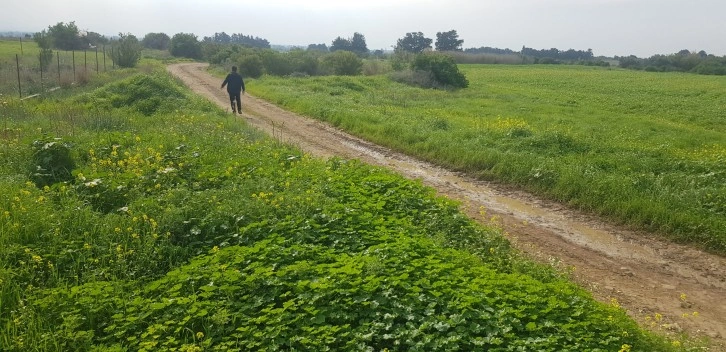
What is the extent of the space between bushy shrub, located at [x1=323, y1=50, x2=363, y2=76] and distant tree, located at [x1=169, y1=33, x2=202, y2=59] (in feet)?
103

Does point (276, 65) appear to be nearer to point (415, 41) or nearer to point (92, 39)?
point (92, 39)

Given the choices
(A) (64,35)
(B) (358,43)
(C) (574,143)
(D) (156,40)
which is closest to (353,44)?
(B) (358,43)

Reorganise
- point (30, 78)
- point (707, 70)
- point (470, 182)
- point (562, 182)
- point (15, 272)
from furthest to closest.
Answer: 1. point (707, 70)
2. point (30, 78)
3. point (470, 182)
4. point (562, 182)
5. point (15, 272)

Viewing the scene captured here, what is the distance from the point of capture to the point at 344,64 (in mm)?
41062

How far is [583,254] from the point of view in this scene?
7809mm

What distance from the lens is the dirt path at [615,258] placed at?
6.18 metres

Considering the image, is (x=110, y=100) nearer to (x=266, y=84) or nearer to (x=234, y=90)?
(x=234, y=90)

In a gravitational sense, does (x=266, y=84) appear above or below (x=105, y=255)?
above

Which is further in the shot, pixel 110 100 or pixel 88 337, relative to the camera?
pixel 110 100

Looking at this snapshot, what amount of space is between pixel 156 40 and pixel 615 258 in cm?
9569

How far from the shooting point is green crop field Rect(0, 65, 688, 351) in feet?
15.9

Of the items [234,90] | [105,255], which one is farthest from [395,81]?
[105,255]

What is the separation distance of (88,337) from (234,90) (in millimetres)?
14239

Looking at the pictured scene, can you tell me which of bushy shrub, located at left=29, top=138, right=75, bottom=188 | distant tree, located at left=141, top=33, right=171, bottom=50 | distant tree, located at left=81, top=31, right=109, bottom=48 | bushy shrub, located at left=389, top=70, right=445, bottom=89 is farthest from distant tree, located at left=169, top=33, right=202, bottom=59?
bushy shrub, located at left=29, top=138, right=75, bottom=188
